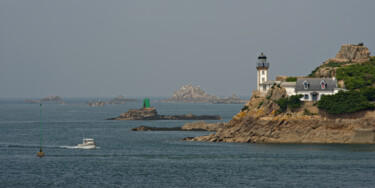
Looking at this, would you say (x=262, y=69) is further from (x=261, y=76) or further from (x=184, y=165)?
(x=184, y=165)

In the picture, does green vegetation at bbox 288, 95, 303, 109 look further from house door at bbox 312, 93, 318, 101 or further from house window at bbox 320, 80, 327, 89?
house window at bbox 320, 80, 327, 89

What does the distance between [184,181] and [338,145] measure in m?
37.0

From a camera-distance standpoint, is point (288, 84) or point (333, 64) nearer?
point (288, 84)

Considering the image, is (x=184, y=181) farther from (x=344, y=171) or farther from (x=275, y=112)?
(x=275, y=112)

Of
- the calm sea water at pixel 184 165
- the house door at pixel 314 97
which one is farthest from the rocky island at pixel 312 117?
the calm sea water at pixel 184 165

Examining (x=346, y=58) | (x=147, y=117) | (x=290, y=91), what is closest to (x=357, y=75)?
(x=290, y=91)

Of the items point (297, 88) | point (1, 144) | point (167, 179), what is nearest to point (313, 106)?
point (297, 88)

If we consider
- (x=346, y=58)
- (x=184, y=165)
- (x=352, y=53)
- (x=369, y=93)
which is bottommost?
(x=184, y=165)

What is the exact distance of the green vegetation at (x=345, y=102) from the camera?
323 ft

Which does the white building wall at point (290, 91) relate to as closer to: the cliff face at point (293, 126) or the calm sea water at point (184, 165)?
the cliff face at point (293, 126)

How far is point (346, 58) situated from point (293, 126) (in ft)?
95.0

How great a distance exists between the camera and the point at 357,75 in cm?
10844

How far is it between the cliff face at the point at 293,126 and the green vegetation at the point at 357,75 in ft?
25.9

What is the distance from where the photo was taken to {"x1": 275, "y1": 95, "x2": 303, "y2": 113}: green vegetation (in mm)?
102125
